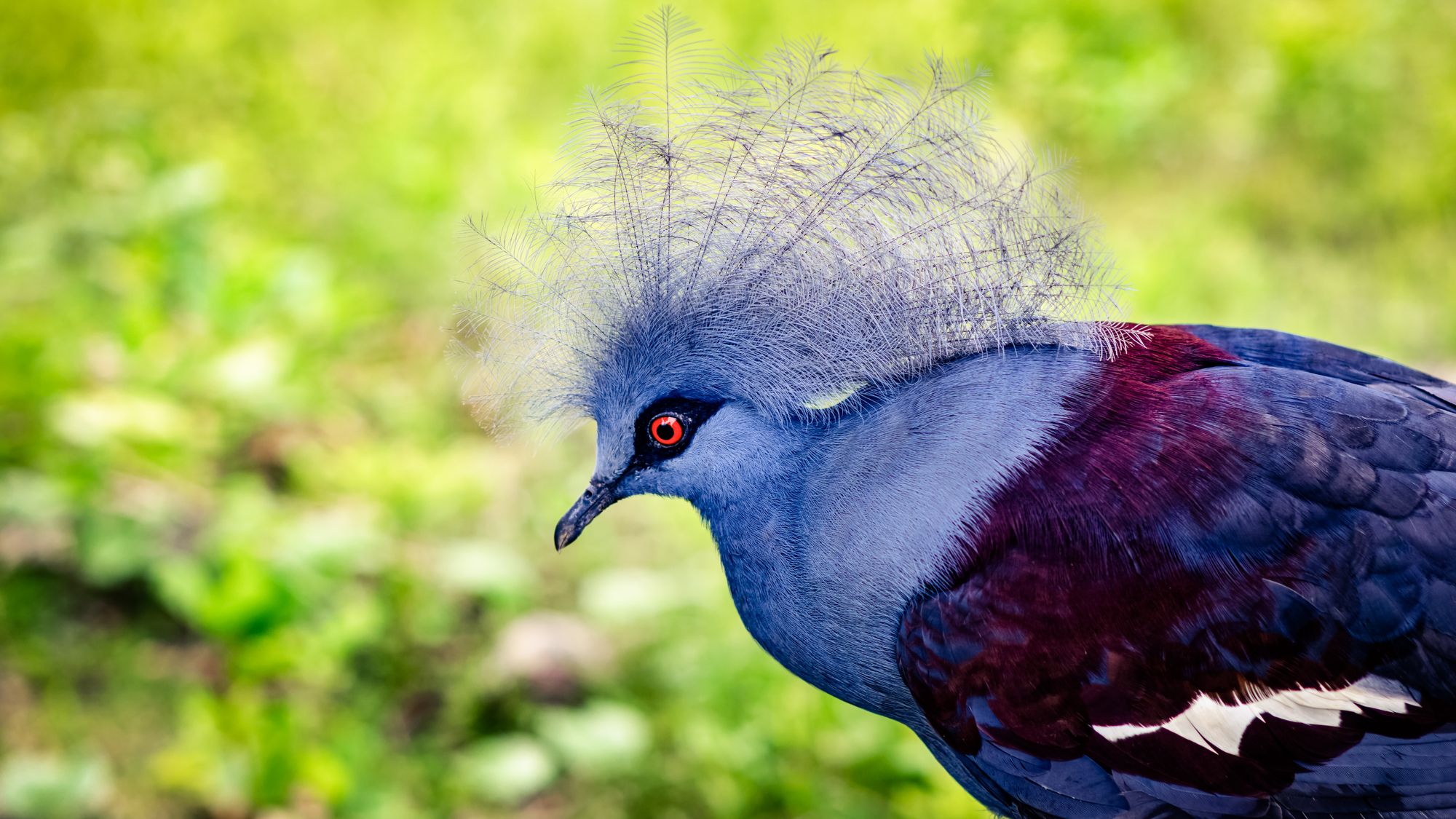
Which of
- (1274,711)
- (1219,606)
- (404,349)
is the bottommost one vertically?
(1274,711)

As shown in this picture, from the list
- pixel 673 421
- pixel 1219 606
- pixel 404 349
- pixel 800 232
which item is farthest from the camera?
pixel 404 349

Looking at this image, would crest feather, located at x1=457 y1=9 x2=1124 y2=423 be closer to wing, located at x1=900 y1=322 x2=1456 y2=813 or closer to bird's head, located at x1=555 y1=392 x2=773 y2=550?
bird's head, located at x1=555 y1=392 x2=773 y2=550

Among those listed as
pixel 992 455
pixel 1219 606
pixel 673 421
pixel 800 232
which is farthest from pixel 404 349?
pixel 1219 606

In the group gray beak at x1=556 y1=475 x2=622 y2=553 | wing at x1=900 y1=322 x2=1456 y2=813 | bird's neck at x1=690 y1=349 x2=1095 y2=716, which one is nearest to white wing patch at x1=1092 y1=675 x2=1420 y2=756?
wing at x1=900 y1=322 x2=1456 y2=813

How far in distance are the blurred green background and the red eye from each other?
452 millimetres

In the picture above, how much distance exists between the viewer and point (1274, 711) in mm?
1370

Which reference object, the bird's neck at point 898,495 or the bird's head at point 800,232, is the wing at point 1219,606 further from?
the bird's head at point 800,232

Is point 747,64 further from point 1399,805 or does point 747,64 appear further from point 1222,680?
point 1399,805

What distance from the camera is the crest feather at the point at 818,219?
1.43 m

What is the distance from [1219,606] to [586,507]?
2.78ft

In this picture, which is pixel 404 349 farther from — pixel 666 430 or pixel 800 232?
pixel 800 232

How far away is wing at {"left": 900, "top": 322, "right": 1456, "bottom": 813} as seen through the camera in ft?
4.42

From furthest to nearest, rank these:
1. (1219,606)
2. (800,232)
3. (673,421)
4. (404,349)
Answer: (404,349), (673,421), (800,232), (1219,606)

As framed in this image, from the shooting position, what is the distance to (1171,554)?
1379mm
